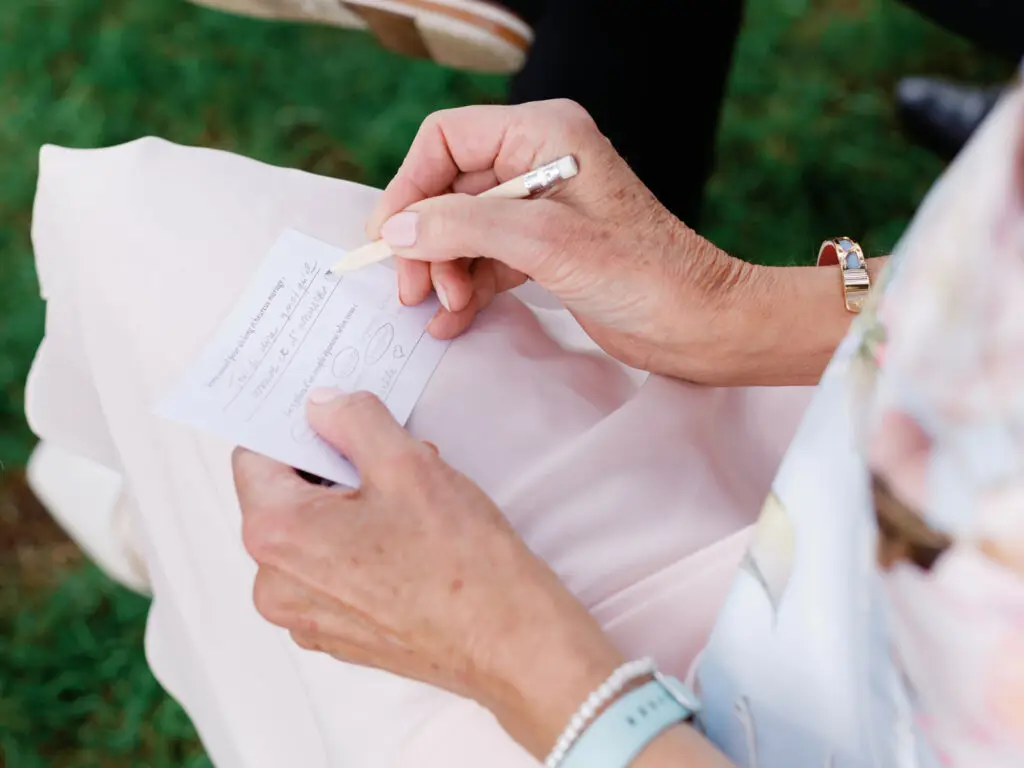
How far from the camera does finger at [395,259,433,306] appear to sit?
59 cm

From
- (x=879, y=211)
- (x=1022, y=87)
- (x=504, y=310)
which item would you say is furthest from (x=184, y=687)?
(x=879, y=211)

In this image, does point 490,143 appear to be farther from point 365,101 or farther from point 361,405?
point 365,101

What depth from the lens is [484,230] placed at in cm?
55

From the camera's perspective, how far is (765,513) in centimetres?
36

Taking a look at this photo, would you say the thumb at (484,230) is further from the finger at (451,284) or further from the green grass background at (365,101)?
the green grass background at (365,101)

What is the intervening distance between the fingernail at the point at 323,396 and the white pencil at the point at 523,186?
0.10 meters

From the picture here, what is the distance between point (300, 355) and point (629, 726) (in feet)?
Answer: 1.05

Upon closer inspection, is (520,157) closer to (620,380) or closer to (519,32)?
(620,380)

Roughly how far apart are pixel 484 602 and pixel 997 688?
24 centimetres

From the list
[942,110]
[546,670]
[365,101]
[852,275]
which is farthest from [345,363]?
[942,110]

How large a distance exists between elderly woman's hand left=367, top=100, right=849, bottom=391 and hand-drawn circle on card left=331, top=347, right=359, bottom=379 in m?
0.06

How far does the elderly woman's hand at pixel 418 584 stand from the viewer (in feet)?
1.41

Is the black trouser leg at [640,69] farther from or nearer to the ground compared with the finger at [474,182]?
farther from the ground

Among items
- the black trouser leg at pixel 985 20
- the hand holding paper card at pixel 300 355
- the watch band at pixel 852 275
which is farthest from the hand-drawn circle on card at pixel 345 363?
the black trouser leg at pixel 985 20
